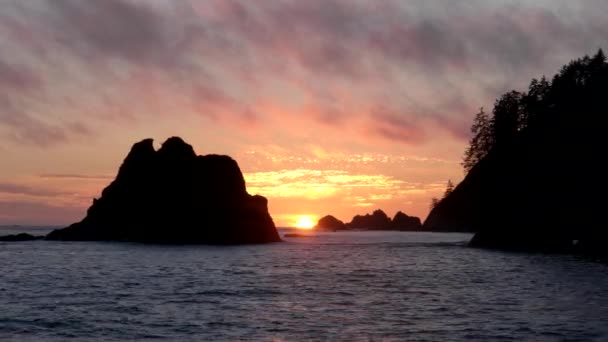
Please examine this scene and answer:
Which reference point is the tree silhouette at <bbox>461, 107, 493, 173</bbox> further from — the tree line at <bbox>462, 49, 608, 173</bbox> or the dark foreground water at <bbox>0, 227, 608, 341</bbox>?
the dark foreground water at <bbox>0, 227, 608, 341</bbox>

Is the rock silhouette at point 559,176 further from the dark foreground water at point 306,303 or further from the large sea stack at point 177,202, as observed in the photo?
the large sea stack at point 177,202

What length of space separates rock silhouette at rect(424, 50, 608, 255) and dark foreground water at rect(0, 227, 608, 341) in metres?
30.8

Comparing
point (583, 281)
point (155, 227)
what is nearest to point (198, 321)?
point (583, 281)

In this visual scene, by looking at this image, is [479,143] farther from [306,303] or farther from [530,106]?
[306,303]

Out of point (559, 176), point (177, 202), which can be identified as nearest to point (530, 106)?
point (559, 176)

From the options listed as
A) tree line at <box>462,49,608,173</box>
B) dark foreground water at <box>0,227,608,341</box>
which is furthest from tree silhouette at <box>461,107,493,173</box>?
dark foreground water at <box>0,227,608,341</box>

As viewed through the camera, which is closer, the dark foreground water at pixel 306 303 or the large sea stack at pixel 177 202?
the dark foreground water at pixel 306 303

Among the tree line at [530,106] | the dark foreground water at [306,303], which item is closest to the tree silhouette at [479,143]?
the tree line at [530,106]

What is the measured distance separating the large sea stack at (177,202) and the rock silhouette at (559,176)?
180 ft

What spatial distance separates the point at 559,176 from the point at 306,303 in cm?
7967

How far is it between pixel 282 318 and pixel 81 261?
57.8 metres

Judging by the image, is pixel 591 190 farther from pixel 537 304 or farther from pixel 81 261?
pixel 81 261

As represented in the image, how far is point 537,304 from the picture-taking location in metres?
42.9

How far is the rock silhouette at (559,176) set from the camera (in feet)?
346
